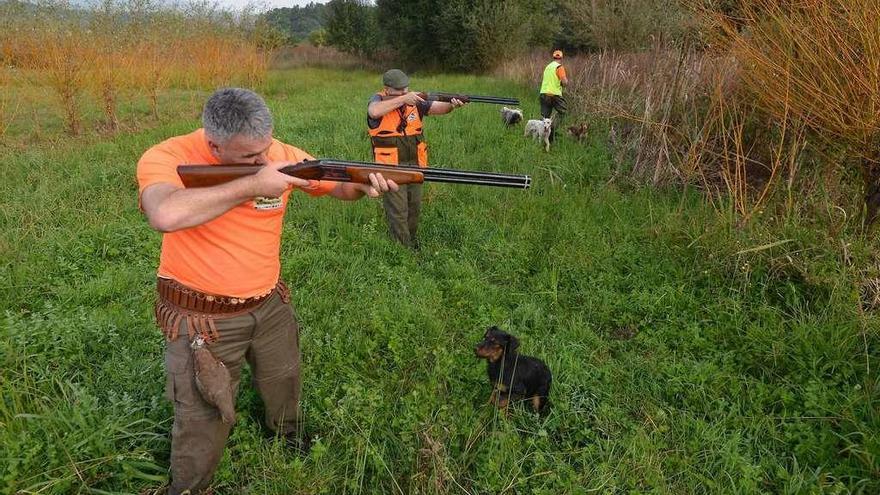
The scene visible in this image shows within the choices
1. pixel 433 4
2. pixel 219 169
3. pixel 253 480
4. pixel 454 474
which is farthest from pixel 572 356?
pixel 433 4

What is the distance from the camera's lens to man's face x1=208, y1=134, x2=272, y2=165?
208 cm

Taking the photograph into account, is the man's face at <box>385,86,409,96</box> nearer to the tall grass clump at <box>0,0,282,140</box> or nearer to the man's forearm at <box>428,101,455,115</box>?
the man's forearm at <box>428,101,455,115</box>

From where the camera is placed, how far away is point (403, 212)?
5352 millimetres

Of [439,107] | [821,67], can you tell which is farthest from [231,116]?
[821,67]

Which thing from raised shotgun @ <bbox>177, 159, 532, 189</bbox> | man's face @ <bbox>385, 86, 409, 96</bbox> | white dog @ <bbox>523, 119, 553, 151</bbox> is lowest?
white dog @ <bbox>523, 119, 553, 151</bbox>

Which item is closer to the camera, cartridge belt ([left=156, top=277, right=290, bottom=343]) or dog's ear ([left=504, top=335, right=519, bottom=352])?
cartridge belt ([left=156, top=277, right=290, bottom=343])

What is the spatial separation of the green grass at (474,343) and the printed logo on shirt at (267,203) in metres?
1.33

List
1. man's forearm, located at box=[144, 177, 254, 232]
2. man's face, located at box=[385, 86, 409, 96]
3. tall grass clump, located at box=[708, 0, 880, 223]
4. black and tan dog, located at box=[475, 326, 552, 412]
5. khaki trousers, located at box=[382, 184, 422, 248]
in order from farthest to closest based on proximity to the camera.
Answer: khaki trousers, located at box=[382, 184, 422, 248] → man's face, located at box=[385, 86, 409, 96] → tall grass clump, located at box=[708, 0, 880, 223] → black and tan dog, located at box=[475, 326, 552, 412] → man's forearm, located at box=[144, 177, 254, 232]

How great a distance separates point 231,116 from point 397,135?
3.32 metres

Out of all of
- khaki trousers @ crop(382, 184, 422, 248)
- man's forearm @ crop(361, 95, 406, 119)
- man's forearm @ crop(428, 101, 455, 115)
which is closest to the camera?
man's forearm @ crop(361, 95, 406, 119)

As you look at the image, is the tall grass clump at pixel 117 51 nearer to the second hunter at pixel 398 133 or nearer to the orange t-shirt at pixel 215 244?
the second hunter at pixel 398 133

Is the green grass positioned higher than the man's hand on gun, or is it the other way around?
the man's hand on gun

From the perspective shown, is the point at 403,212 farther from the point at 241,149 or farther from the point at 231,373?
the point at 241,149

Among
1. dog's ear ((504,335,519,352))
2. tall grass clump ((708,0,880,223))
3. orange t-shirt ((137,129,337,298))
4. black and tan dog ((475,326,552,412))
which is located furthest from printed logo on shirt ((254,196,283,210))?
tall grass clump ((708,0,880,223))
